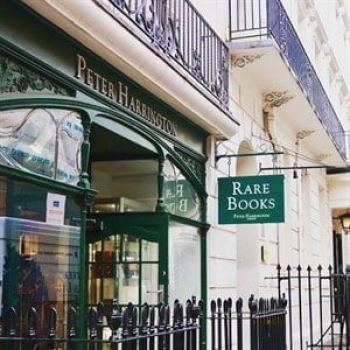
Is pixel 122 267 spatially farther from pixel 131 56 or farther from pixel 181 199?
pixel 131 56

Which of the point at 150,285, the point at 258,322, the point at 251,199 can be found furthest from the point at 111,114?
the point at 251,199

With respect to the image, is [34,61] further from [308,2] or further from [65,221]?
[308,2]

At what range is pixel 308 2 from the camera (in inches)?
623

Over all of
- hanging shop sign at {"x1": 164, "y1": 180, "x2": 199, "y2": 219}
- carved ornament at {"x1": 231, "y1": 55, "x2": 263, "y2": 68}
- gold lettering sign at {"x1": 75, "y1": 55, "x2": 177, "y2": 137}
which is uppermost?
carved ornament at {"x1": 231, "y1": 55, "x2": 263, "y2": 68}

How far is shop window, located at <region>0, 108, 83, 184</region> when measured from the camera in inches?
206

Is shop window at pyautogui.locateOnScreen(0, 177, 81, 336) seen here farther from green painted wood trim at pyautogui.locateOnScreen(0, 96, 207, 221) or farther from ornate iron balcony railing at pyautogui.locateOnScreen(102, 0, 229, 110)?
ornate iron balcony railing at pyautogui.locateOnScreen(102, 0, 229, 110)

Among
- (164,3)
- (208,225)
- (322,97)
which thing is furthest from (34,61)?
(322,97)

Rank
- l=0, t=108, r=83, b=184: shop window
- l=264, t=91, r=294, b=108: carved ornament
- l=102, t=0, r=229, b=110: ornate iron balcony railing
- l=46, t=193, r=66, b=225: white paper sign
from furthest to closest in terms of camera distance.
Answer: l=264, t=91, r=294, b=108: carved ornament
l=102, t=0, r=229, b=110: ornate iron balcony railing
l=46, t=193, r=66, b=225: white paper sign
l=0, t=108, r=83, b=184: shop window

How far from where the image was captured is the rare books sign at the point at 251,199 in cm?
886

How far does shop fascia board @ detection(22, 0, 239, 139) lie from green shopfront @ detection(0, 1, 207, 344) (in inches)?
4.2

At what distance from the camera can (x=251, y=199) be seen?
355 inches

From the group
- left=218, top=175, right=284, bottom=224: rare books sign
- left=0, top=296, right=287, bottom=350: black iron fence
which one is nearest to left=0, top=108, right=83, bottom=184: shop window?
left=0, top=296, right=287, bottom=350: black iron fence

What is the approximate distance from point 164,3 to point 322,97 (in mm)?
8559

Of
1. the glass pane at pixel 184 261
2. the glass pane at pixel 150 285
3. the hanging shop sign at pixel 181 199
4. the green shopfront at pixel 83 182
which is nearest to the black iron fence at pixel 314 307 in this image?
the glass pane at pixel 184 261
